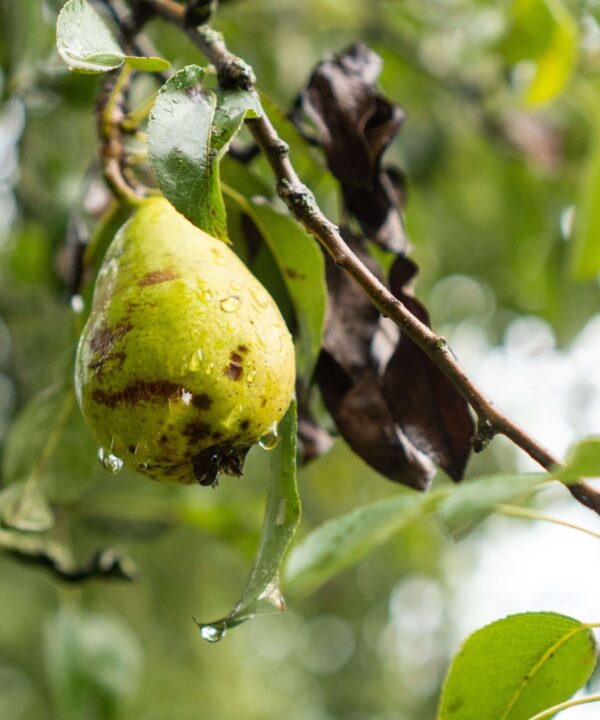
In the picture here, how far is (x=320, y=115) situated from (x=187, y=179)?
327 millimetres

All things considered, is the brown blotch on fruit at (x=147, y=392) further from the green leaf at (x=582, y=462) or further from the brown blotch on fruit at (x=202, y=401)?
the green leaf at (x=582, y=462)

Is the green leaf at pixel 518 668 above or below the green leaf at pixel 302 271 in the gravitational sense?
below

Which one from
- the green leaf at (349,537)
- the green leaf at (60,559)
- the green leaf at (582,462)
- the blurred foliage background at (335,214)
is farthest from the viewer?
the blurred foliage background at (335,214)

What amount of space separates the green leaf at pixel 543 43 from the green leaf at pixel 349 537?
106 cm

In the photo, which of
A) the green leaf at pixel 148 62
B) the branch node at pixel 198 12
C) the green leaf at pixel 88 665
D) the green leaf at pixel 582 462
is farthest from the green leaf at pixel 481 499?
the green leaf at pixel 88 665

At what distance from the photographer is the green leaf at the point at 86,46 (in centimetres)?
64

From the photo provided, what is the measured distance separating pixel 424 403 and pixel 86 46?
404 mm

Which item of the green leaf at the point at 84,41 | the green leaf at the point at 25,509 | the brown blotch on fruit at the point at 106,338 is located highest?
the green leaf at the point at 84,41

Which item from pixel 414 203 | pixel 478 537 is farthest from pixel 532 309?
pixel 478 537

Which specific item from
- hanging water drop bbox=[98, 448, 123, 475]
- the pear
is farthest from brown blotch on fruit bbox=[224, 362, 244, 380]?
hanging water drop bbox=[98, 448, 123, 475]

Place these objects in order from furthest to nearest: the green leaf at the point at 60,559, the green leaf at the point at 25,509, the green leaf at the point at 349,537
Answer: the green leaf at the point at 60,559 < the green leaf at the point at 25,509 < the green leaf at the point at 349,537

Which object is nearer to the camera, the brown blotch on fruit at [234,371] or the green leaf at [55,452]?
the brown blotch on fruit at [234,371]

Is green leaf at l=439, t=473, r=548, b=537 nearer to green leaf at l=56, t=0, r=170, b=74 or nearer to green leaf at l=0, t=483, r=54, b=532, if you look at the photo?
green leaf at l=56, t=0, r=170, b=74

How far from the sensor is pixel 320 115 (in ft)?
2.91
